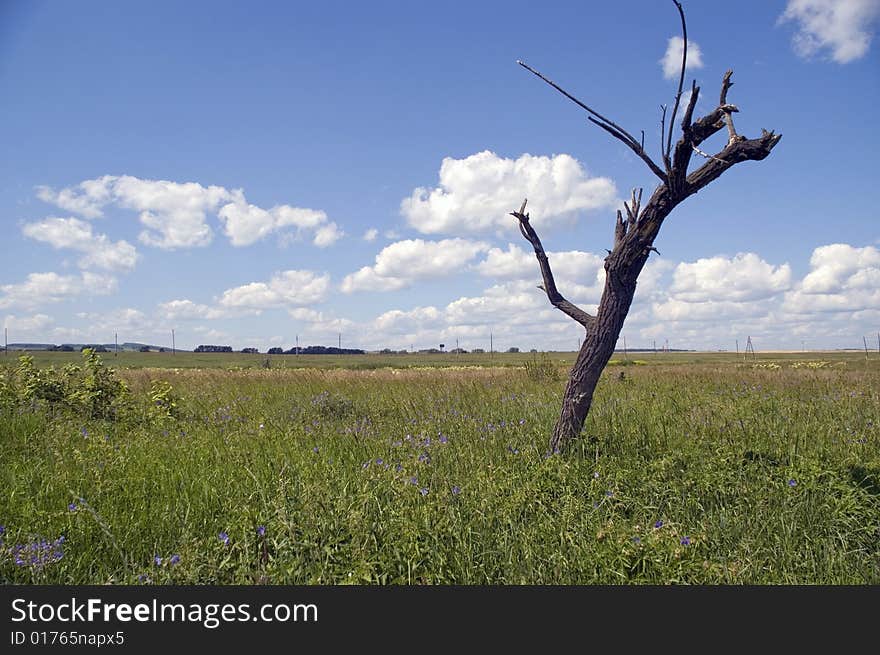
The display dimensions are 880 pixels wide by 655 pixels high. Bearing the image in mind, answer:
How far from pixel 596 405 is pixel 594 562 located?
5887 mm

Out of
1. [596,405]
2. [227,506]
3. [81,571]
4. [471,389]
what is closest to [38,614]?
[81,571]

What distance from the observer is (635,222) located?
17.9ft

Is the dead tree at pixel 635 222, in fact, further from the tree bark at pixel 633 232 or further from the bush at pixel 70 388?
the bush at pixel 70 388

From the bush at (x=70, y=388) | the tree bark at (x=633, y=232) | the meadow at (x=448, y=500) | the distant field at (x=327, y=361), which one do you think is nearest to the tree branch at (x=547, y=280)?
the tree bark at (x=633, y=232)

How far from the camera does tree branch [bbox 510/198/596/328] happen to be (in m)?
5.75

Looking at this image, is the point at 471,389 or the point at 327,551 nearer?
the point at 327,551

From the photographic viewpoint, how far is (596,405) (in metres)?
8.79

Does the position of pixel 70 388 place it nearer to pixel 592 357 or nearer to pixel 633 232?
pixel 592 357

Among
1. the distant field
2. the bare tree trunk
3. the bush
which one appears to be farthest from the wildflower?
the distant field

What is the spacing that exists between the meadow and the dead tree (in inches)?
24.0

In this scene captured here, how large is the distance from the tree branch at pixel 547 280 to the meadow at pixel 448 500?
4.23 feet

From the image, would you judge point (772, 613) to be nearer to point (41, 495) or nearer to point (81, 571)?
point (81, 571)

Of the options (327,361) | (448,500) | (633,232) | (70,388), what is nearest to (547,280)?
(633,232)

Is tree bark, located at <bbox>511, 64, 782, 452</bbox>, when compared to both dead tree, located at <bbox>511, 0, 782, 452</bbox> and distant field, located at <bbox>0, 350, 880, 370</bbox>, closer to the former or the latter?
dead tree, located at <bbox>511, 0, 782, 452</bbox>
